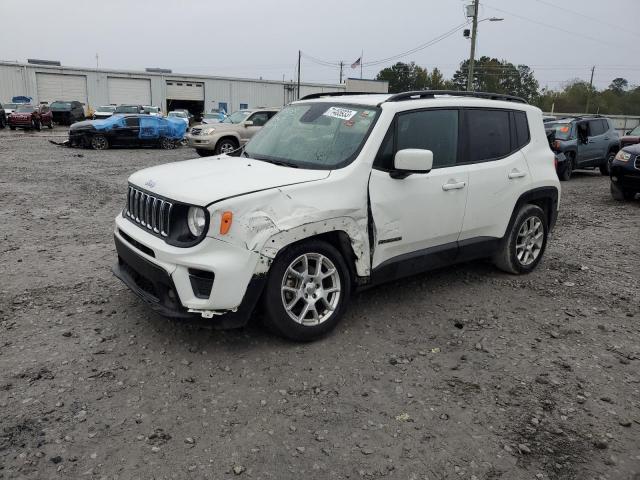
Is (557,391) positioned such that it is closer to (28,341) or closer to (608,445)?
(608,445)

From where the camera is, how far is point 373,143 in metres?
4.03

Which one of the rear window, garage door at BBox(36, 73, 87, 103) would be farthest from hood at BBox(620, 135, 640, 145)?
garage door at BBox(36, 73, 87, 103)

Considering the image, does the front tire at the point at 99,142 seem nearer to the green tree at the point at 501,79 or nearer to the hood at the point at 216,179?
the hood at the point at 216,179

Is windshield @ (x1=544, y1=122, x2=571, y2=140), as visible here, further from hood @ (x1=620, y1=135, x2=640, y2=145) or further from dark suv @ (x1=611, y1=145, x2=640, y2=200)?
dark suv @ (x1=611, y1=145, x2=640, y2=200)

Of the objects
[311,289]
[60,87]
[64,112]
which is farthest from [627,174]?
[60,87]

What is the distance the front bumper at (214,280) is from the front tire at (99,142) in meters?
17.8

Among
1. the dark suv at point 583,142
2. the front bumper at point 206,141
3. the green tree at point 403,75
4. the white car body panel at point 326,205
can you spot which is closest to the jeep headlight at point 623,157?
the dark suv at point 583,142

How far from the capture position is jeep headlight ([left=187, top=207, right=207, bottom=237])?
343 centimetres

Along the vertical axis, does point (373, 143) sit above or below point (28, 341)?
above

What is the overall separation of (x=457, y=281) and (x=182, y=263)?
3026 mm

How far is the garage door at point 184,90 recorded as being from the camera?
54.3 metres

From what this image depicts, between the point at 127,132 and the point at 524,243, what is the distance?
708 inches

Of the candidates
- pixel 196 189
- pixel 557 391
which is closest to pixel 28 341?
pixel 196 189

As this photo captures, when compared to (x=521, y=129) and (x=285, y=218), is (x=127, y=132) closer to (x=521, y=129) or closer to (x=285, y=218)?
(x=521, y=129)
